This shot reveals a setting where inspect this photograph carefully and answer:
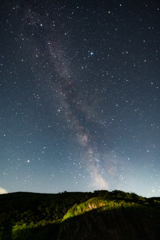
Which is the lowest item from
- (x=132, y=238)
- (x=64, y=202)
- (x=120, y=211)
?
(x=132, y=238)

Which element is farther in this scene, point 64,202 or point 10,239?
point 64,202

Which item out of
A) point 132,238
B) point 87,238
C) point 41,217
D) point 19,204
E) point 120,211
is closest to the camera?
point 132,238

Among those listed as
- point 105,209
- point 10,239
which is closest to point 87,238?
point 105,209

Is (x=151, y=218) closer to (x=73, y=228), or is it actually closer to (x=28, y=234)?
(x=73, y=228)

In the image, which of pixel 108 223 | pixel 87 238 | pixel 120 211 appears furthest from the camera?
pixel 120 211

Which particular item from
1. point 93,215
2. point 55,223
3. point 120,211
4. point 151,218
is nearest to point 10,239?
point 55,223

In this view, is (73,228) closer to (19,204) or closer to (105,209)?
(105,209)

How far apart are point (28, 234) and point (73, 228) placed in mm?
3279

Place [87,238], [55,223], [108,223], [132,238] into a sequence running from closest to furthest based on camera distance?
[132,238]
[87,238]
[108,223]
[55,223]

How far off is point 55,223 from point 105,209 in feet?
13.7

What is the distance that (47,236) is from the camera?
27.9 ft

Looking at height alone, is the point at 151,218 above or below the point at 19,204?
below

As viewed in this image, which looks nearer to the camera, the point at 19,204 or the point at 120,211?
the point at 120,211

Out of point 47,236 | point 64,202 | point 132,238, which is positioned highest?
point 64,202
